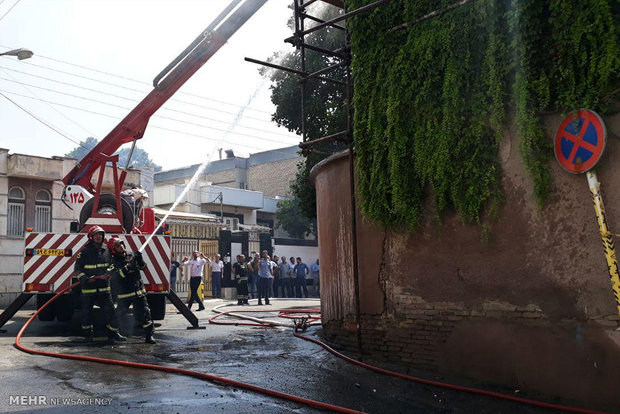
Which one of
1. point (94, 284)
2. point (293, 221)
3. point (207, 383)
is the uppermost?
point (293, 221)

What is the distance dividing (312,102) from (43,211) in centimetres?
1029

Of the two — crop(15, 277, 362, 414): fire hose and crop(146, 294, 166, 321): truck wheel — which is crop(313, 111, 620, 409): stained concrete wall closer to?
crop(15, 277, 362, 414): fire hose

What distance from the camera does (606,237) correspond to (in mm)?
5277

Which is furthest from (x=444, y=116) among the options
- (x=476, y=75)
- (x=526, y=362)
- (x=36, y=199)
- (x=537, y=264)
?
(x=36, y=199)

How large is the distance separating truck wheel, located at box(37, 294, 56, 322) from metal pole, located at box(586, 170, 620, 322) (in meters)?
9.43

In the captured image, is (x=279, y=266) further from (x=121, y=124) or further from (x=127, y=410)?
(x=127, y=410)

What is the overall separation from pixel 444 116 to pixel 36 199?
17.2 meters

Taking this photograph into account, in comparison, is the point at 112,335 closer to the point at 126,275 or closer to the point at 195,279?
the point at 126,275

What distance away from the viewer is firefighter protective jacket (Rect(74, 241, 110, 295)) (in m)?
9.01

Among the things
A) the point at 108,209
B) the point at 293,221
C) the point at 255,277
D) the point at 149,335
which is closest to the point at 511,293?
the point at 149,335

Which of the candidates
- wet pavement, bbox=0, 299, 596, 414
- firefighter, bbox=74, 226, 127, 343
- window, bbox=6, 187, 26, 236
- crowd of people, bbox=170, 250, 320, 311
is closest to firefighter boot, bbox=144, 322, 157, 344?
wet pavement, bbox=0, 299, 596, 414

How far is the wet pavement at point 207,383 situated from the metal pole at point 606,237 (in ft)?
4.38

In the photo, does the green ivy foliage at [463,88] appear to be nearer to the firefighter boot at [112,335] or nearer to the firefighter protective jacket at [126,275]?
the firefighter protective jacket at [126,275]

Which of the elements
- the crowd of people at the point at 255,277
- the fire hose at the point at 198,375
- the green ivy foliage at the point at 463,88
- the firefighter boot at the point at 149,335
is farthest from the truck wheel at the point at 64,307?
the green ivy foliage at the point at 463,88
